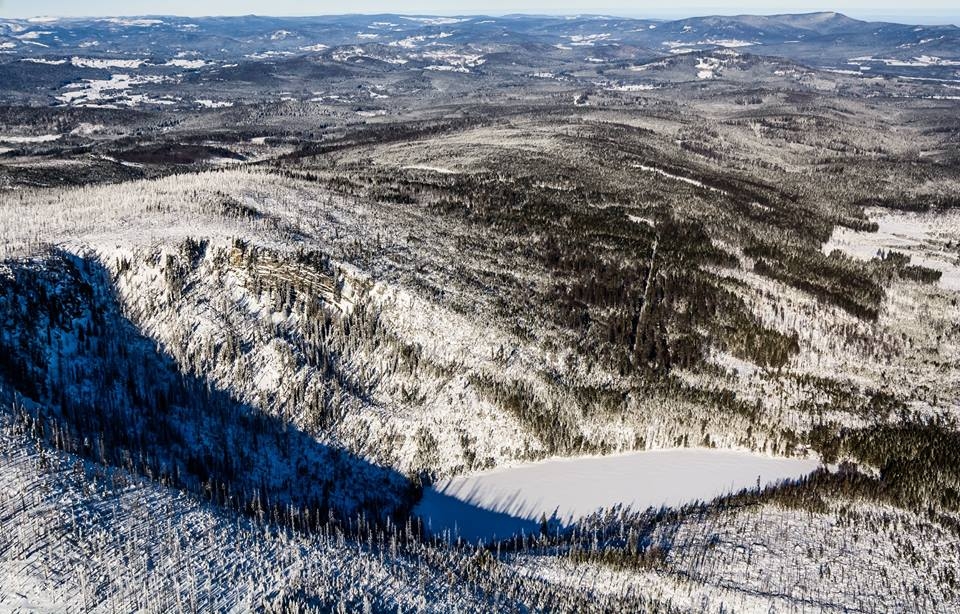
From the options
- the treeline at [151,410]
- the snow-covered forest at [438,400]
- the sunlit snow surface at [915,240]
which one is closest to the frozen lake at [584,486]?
the snow-covered forest at [438,400]

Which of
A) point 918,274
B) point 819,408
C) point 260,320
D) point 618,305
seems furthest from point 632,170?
point 260,320

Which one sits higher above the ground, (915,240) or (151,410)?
(915,240)

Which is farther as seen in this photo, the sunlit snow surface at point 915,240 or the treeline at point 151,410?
the sunlit snow surface at point 915,240

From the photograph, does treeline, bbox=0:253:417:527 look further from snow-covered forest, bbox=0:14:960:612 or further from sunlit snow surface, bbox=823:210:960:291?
sunlit snow surface, bbox=823:210:960:291

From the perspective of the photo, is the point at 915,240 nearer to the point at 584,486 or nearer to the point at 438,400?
the point at 584,486

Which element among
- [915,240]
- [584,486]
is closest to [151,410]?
[584,486]

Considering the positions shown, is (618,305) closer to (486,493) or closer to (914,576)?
(486,493)

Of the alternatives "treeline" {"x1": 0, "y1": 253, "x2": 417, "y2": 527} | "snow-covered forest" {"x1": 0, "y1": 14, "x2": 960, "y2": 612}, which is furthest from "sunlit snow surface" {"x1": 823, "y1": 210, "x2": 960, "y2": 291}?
"treeline" {"x1": 0, "y1": 253, "x2": 417, "y2": 527}

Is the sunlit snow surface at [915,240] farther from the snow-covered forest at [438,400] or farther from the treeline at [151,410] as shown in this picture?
the treeline at [151,410]
